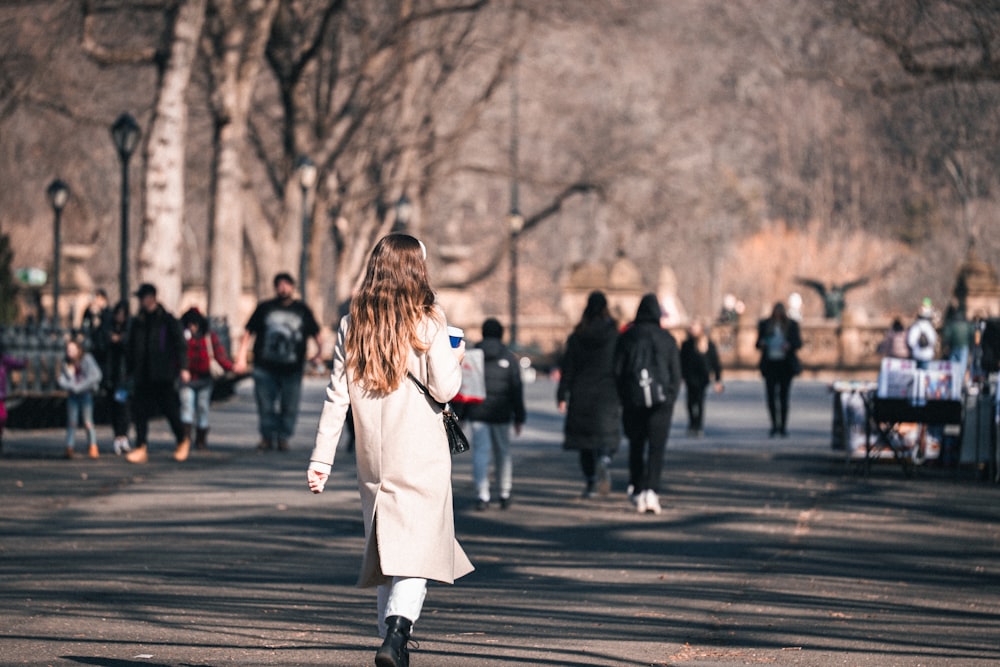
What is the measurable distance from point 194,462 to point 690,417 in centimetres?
744

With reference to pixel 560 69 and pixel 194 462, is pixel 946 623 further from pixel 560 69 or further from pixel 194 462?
pixel 560 69

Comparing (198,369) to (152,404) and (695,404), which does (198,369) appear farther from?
(695,404)

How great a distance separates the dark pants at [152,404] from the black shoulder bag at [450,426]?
1107 centimetres

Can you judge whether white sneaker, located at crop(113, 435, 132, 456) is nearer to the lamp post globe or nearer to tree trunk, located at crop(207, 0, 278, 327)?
tree trunk, located at crop(207, 0, 278, 327)

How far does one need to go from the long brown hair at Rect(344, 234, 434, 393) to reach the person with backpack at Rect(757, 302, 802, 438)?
53.0 feet

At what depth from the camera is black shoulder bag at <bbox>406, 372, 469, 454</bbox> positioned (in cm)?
746

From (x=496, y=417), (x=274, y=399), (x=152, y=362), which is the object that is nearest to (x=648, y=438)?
A: (x=496, y=417)

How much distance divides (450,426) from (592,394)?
8380 millimetres

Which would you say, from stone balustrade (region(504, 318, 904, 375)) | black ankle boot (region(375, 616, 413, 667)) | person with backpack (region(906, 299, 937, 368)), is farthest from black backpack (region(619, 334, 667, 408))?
stone balustrade (region(504, 318, 904, 375))

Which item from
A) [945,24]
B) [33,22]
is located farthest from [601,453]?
[33,22]

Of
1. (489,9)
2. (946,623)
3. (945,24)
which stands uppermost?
(489,9)

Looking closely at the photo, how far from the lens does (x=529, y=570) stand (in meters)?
11.3

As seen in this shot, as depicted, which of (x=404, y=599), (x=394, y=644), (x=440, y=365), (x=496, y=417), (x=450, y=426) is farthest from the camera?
(x=496, y=417)

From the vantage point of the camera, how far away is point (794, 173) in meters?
86.3
